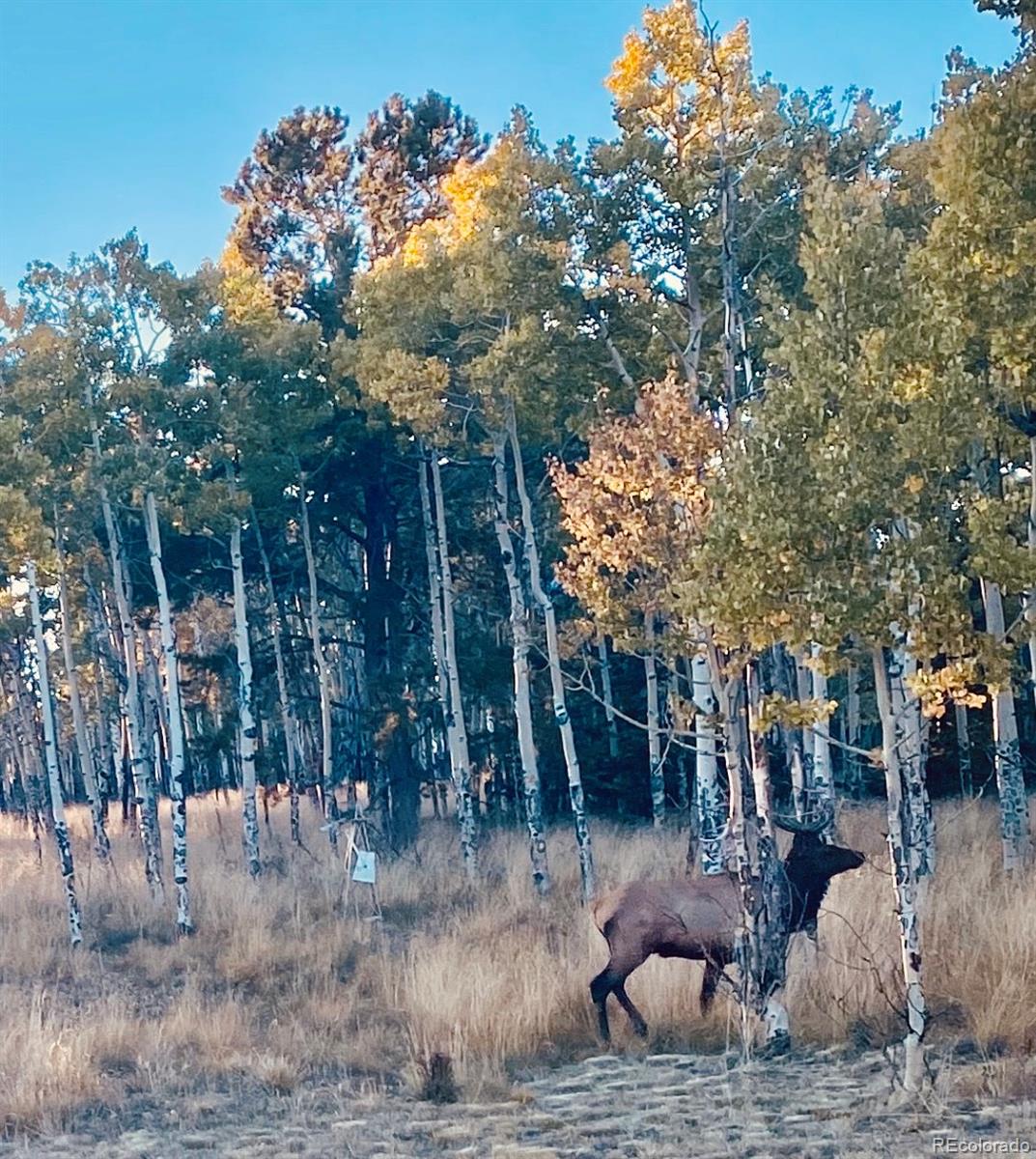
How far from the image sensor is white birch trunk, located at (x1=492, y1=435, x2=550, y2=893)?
1809 cm

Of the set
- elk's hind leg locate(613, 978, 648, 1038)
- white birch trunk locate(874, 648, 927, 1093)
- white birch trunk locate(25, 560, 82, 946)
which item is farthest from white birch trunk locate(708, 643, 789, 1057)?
white birch trunk locate(25, 560, 82, 946)

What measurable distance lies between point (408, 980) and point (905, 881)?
20.8 ft

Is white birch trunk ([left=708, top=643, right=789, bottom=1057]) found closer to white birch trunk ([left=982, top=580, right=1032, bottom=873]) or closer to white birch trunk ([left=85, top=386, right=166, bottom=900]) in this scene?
white birch trunk ([left=982, top=580, right=1032, bottom=873])

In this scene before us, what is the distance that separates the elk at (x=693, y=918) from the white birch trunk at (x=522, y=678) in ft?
21.3

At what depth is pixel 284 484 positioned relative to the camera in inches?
923

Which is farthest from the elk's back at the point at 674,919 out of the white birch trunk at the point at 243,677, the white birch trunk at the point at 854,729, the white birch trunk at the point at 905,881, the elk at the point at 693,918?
the white birch trunk at the point at 243,677

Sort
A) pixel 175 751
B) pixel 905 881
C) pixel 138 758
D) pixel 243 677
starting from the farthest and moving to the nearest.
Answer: pixel 243 677
pixel 138 758
pixel 175 751
pixel 905 881

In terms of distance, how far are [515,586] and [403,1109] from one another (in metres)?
9.52

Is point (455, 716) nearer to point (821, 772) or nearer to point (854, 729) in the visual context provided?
point (821, 772)

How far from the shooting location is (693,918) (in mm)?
11500

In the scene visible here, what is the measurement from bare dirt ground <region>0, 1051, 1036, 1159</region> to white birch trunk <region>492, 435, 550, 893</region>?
7.79m

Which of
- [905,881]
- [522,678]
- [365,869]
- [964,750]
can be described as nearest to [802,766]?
[522,678]

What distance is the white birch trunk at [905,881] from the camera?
8352mm

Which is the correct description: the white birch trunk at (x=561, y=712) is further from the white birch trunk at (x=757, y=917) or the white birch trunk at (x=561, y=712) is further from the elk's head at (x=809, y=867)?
the white birch trunk at (x=757, y=917)
